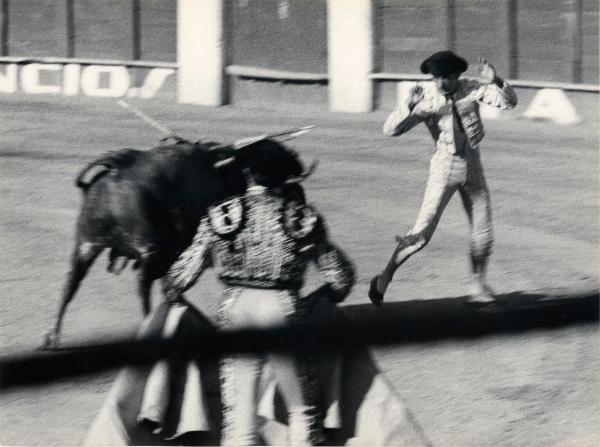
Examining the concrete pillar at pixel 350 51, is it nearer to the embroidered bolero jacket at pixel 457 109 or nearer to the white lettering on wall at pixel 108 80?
the embroidered bolero jacket at pixel 457 109

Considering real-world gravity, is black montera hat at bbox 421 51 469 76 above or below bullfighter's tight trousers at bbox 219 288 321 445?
above

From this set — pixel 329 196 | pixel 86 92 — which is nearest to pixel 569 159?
pixel 329 196

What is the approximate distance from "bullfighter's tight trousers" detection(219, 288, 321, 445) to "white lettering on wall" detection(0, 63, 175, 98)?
6.57 feet

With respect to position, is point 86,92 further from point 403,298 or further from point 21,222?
point 403,298

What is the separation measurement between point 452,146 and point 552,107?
1220mm

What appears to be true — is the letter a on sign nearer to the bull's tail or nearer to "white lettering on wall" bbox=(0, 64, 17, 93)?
the bull's tail

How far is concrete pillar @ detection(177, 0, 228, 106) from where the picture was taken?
9547 mm

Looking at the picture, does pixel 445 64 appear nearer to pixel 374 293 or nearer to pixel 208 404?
pixel 374 293

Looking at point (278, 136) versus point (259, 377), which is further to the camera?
point (278, 136)

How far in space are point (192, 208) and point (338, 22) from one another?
2165mm

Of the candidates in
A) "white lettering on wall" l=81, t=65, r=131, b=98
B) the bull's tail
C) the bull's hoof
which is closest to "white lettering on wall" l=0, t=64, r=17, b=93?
"white lettering on wall" l=81, t=65, r=131, b=98

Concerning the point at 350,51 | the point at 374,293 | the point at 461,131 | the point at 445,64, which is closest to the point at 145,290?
the point at 374,293

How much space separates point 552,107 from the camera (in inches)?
382

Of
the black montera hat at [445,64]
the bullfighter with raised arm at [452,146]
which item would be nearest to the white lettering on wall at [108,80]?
the bullfighter with raised arm at [452,146]
